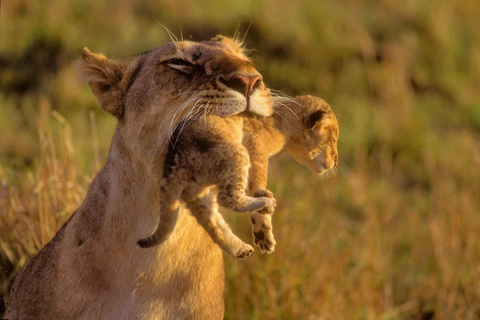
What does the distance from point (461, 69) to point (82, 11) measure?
480 centimetres

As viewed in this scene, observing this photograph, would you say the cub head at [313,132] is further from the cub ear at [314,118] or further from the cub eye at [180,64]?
the cub eye at [180,64]

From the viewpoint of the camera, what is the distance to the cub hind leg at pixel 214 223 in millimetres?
3062

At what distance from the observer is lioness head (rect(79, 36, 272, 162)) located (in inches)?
123

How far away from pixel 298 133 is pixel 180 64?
0.60 metres

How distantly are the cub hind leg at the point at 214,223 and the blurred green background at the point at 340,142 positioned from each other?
2110 mm

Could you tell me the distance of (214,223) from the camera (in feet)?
10.2

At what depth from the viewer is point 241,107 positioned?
3105mm

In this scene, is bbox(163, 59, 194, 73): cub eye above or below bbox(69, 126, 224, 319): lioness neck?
above

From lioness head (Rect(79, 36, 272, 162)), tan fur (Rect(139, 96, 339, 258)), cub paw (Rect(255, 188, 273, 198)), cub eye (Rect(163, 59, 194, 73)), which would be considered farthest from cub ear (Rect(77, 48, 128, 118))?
cub paw (Rect(255, 188, 273, 198))

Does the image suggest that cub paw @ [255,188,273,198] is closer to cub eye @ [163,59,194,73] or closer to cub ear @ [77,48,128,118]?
cub eye @ [163,59,194,73]

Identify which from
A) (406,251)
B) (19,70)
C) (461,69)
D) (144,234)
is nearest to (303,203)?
(406,251)

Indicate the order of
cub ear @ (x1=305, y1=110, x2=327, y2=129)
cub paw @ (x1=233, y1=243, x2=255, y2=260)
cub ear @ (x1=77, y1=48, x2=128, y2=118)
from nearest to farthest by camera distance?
cub paw @ (x1=233, y1=243, x2=255, y2=260) → cub ear @ (x1=305, y1=110, x2=327, y2=129) → cub ear @ (x1=77, y1=48, x2=128, y2=118)

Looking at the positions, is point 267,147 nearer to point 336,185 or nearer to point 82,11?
point 336,185

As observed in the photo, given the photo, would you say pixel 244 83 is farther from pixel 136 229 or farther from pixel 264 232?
pixel 136 229
